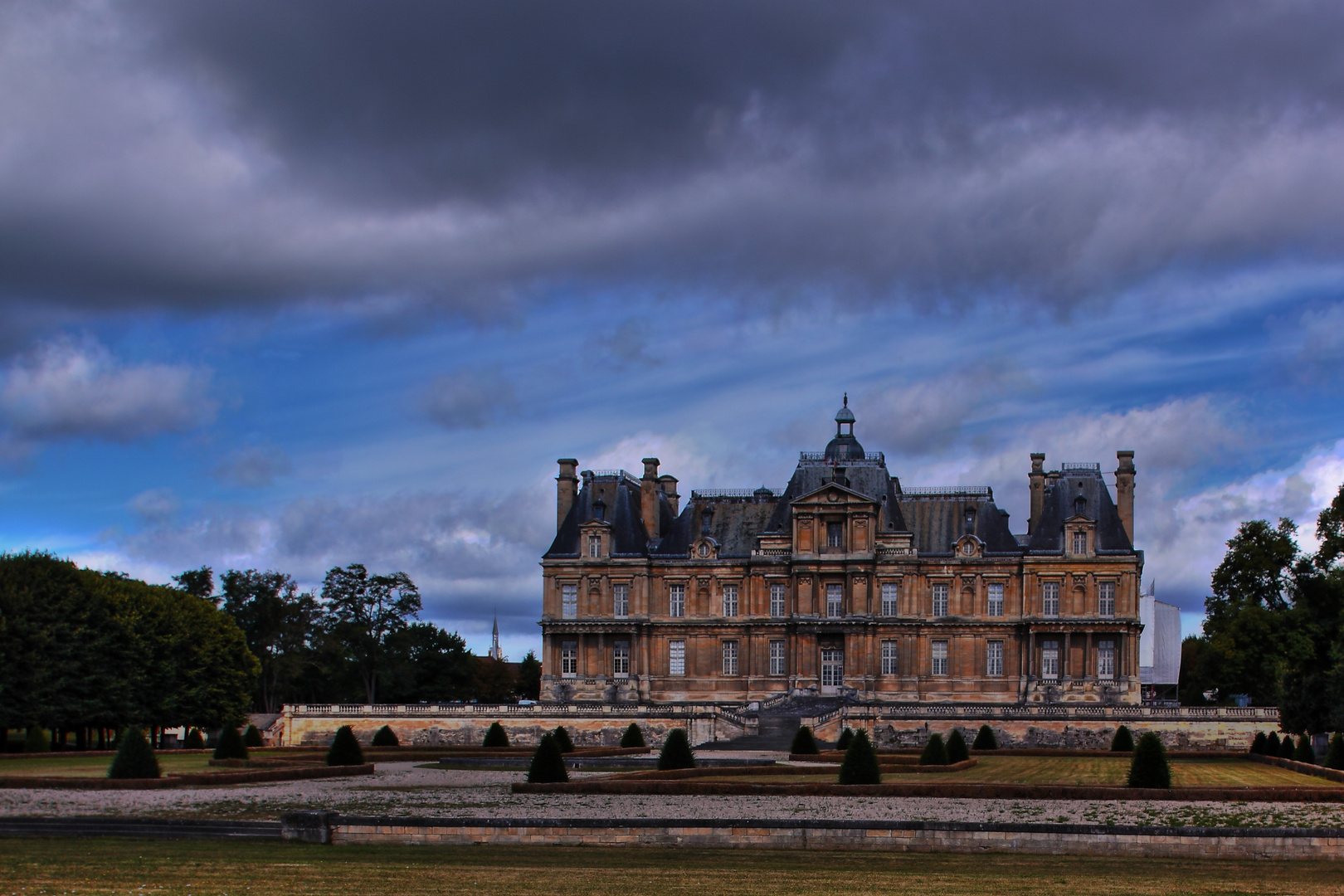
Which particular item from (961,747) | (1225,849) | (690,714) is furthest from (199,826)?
(690,714)

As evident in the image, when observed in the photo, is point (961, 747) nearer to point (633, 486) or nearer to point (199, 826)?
point (199, 826)

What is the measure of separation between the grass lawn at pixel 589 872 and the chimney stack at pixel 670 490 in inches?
2174

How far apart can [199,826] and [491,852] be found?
542 centimetres

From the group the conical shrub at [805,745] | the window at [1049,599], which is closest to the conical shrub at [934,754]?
the conical shrub at [805,745]

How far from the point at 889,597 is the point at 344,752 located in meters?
35.7

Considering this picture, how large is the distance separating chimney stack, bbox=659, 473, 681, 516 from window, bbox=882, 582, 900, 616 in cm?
1278

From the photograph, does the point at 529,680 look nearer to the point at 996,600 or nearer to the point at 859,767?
the point at 996,600

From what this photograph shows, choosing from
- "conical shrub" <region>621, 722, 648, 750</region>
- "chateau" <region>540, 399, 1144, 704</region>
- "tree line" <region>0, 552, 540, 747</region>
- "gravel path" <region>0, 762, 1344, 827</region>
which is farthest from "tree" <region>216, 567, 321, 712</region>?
"gravel path" <region>0, 762, 1344, 827</region>

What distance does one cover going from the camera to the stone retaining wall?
2131 cm

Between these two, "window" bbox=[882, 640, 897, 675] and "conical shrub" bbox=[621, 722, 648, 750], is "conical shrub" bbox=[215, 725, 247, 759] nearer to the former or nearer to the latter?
"conical shrub" bbox=[621, 722, 648, 750]

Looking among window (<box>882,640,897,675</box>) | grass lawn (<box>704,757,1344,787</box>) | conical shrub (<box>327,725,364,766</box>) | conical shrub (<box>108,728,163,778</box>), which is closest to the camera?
conical shrub (<box>108,728,163,778</box>)

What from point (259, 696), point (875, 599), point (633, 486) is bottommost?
point (259, 696)

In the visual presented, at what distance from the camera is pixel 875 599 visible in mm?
69312

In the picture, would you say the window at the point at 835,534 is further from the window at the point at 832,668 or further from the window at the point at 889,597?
the window at the point at 832,668
